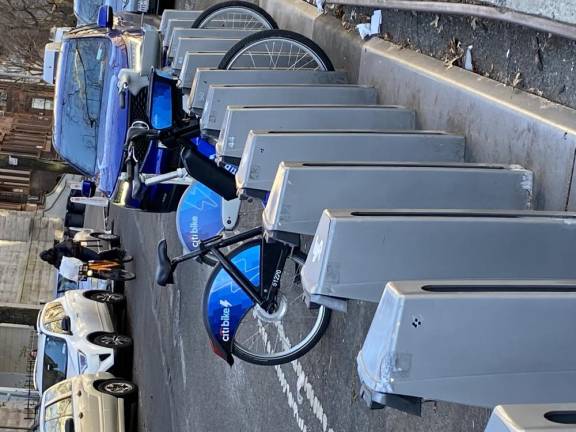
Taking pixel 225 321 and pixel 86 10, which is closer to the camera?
pixel 225 321

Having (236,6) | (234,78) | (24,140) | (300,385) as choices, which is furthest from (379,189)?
(24,140)

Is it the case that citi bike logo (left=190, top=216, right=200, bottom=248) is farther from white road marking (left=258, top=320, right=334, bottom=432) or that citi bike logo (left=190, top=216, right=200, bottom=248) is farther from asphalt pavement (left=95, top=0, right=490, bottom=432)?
white road marking (left=258, top=320, right=334, bottom=432)

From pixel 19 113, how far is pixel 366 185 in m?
31.6

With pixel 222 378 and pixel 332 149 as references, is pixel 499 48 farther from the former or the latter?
pixel 222 378

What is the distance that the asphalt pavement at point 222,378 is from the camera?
546cm

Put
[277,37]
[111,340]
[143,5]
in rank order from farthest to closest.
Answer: [143,5] < [111,340] < [277,37]

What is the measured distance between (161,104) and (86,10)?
27.8 feet

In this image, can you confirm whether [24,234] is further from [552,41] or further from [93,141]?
[552,41]

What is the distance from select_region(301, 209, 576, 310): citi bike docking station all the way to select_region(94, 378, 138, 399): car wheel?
29.1 ft

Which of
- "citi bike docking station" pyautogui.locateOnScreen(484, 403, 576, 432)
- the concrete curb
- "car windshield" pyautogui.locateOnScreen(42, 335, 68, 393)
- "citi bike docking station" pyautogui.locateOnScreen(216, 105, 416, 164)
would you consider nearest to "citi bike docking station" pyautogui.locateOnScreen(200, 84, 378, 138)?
the concrete curb

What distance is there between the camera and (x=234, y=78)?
19.4ft

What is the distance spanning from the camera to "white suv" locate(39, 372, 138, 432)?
1113cm

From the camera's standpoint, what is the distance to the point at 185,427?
909 cm

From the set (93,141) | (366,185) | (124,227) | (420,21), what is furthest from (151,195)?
(124,227)
